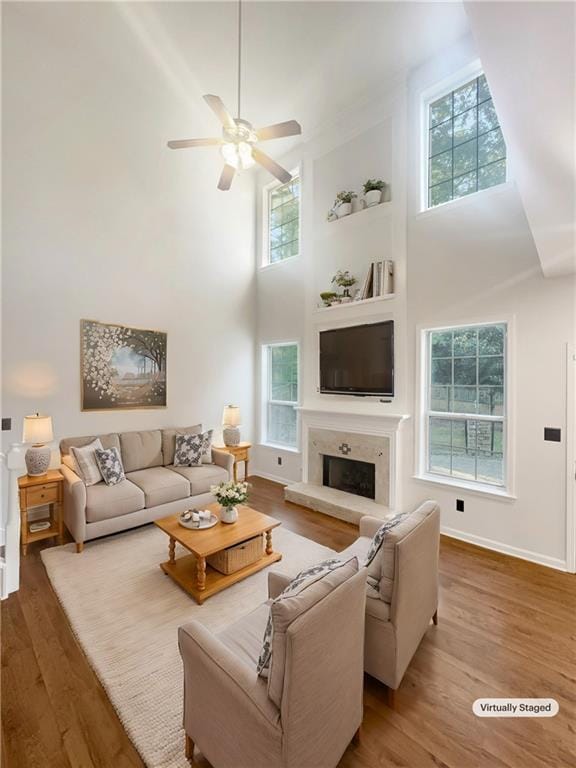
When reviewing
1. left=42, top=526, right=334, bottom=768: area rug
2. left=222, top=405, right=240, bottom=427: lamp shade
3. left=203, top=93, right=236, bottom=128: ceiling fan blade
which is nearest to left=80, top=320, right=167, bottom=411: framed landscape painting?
left=222, top=405, right=240, bottom=427: lamp shade

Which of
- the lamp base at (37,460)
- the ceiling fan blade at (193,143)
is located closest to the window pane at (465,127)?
the ceiling fan blade at (193,143)

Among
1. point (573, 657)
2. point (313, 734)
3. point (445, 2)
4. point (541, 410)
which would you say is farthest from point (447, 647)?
point (445, 2)

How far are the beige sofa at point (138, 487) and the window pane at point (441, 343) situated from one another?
2.86 m

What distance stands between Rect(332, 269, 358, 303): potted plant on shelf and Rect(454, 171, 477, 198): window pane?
1443mm

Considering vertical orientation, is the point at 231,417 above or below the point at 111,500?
above

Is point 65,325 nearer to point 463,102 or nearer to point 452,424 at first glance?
point 452,424

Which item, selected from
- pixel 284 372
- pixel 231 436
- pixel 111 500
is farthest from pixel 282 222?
pixel 111 500

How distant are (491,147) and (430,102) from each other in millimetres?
1035

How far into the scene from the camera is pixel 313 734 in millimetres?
1139

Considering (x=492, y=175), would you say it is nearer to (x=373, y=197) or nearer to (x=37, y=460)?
(x=373, y=197)

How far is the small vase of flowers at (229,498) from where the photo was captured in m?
2.79

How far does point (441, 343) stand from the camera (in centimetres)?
373

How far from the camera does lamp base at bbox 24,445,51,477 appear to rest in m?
3.32
